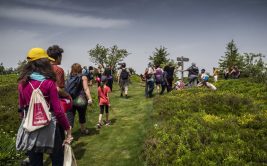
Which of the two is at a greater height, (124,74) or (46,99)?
(124,74)

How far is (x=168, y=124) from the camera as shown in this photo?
9875mm

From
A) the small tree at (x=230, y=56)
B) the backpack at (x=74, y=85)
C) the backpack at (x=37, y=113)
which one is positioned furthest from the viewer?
the small tree at (x=230, y=56)

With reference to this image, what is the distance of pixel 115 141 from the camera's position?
967 cm

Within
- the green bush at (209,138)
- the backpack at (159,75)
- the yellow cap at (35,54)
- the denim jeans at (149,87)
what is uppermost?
the yellow cap at (35,54)

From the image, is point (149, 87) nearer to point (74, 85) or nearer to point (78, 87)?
point (78, 87)

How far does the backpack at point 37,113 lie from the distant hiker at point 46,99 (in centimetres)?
8

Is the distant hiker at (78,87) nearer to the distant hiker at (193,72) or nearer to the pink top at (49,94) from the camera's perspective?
the pink top at (49,94)

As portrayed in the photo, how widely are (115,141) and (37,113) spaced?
18.9 feet

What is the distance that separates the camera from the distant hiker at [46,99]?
4.19m

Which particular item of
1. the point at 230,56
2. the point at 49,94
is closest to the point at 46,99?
the point at 49,94

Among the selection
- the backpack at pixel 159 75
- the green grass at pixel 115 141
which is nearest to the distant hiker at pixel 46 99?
the green grass at pixel 115 141

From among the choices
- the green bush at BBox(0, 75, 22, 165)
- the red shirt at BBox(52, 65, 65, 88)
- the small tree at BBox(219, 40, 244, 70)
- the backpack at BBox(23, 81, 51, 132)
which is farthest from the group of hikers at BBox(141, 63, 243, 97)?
the small tree at BBox(219, 40, 244, 70)

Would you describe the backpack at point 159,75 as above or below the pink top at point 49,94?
above

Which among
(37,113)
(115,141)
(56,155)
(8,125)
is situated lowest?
(115,141)
